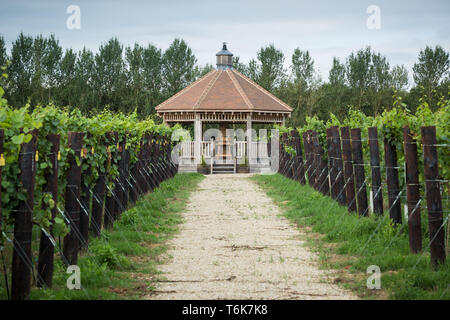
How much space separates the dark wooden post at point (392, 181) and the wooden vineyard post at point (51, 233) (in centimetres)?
532

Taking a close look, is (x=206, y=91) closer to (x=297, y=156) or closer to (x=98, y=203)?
(x=297, y=156)

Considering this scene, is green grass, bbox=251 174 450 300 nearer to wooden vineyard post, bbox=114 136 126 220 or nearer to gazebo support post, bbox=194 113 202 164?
wooden vineyard post, bbox=114 136 126 220

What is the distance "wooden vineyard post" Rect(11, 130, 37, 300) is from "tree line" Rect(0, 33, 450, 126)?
44100 mm

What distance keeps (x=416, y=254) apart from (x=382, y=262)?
2.00 feet

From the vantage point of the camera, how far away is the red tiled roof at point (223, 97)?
32.8 meters

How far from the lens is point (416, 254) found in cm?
765

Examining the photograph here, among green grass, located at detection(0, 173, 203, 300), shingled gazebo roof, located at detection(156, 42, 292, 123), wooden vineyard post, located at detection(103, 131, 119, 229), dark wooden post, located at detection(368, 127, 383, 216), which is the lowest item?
green grass, located at detection(0, 173, 203, 300)

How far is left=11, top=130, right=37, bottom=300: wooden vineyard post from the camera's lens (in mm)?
5836

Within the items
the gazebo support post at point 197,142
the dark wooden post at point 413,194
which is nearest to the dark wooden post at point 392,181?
the dark wooden post at point 413,194

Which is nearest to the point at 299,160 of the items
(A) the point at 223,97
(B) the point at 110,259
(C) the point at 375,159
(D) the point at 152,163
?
(D) the point at 152,163

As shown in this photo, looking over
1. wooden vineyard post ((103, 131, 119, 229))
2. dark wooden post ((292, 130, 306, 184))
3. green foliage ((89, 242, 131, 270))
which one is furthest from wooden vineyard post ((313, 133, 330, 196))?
green foliage ((89, 242, 131, 270))

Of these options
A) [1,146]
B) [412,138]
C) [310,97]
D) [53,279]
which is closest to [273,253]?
[412,138]

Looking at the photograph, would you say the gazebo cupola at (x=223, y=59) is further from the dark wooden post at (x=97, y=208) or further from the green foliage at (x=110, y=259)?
the green foliage at (x=110, y=259)

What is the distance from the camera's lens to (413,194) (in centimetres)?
789
